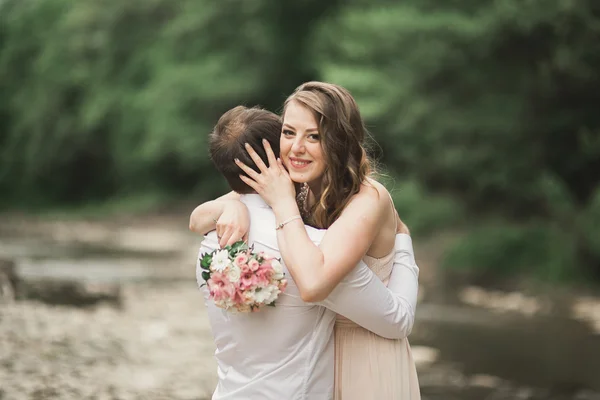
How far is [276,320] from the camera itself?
9.65ft

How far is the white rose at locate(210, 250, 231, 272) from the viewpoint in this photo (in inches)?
116

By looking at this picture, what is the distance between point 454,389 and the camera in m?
8.04

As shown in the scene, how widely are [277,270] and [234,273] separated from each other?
136 millimetres

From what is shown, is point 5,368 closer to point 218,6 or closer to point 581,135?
point 581,135

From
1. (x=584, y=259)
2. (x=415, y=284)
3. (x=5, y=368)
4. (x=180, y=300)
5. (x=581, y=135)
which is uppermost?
(x=581, y=135)

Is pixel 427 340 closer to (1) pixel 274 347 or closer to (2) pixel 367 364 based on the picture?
(2) pixel 367 364

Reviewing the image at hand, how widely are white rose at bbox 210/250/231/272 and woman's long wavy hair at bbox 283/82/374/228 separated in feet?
1.31

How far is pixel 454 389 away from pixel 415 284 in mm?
5079

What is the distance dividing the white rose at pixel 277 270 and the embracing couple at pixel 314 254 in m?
0.02

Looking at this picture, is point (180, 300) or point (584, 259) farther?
point (584, 259)

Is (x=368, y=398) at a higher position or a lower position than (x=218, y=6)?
lower

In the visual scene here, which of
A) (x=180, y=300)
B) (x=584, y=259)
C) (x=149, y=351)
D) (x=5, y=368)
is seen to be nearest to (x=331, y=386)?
(x=5, y=368)

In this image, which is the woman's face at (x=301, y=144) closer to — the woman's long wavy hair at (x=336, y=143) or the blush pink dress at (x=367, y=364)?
the woman's long wavy hair at (x=336, y=143)

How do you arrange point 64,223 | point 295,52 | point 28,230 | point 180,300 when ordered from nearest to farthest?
1. point 180,300
2. point 28,230
3. point 295,52
4. point 64,223
